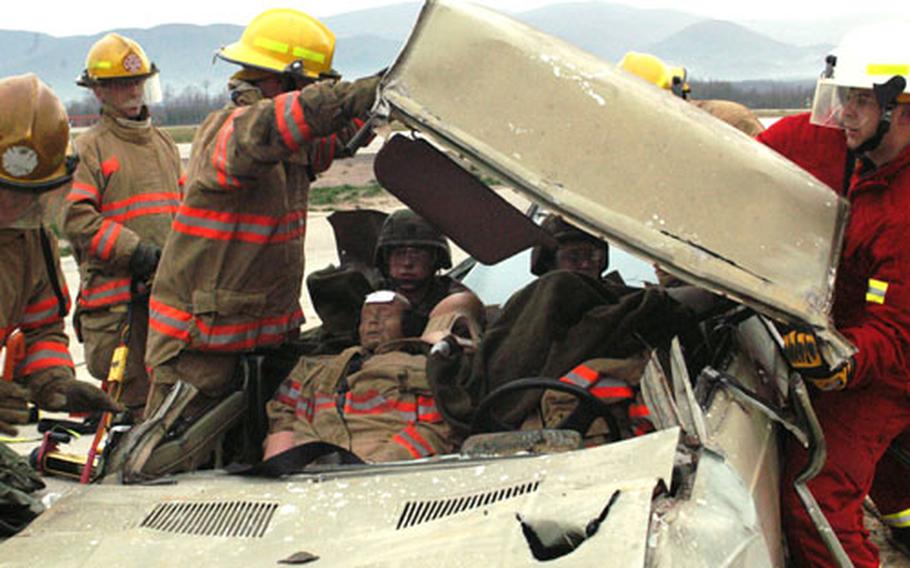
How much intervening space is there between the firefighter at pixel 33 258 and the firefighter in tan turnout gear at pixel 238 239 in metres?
0.43

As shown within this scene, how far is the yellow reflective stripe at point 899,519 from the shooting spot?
3961 mm

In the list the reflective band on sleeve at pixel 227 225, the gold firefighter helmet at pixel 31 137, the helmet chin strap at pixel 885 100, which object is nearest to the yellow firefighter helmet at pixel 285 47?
the reflective band on sleeve at pixel 227 225

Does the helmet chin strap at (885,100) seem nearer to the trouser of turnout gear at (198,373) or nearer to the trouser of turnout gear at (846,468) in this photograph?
the trouser of turnout gear at (846,468)

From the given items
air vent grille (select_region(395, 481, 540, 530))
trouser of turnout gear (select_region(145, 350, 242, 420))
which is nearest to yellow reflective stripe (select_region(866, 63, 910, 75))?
air vent grille (select_region(395, 481, 540, 530))

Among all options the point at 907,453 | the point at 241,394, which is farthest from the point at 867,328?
the point at 241,394

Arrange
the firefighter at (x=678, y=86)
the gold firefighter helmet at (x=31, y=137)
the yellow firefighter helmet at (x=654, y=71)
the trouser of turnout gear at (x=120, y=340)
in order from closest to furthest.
→ the gold firefighter helmet at (x=31, y=137)
the trouser of turnout gear at (x=120, y=340)
the firefighter at (x=678, y=86)
the yellow firefighter helmet at (x=654, y=71)

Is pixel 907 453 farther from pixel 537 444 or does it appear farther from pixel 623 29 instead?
pixel 623 29

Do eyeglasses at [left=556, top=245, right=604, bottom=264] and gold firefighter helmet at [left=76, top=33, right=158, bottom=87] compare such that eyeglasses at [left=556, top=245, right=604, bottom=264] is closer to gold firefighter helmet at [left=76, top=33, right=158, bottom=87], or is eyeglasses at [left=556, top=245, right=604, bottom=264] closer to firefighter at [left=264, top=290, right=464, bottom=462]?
firefighter at [left=264, top=290, right=464, bottom=462]

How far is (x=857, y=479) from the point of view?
3457mm

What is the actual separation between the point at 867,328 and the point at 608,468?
1.41m

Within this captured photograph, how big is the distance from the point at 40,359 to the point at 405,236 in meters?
1.49

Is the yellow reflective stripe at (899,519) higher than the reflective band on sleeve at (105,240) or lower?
lower

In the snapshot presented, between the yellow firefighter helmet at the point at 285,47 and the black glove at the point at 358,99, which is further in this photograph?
the yellow firefighter helmet at the point at 285,47

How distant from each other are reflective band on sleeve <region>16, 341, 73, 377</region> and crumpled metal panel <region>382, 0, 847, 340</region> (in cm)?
157
